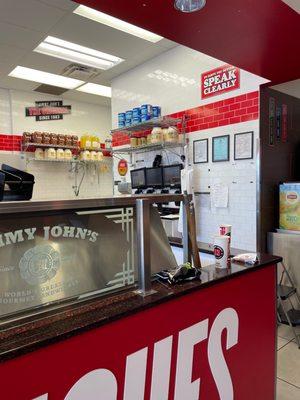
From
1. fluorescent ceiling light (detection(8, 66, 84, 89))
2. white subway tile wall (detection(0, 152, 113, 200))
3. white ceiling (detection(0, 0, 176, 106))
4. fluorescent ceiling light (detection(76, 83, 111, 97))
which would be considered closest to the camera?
white ceiling (detection(0, 0, 176, 106))

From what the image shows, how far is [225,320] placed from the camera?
1519 millimetres

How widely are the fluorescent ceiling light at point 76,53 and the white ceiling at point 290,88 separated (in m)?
2.34

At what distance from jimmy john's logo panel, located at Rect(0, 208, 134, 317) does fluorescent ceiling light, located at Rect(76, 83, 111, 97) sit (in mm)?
5013

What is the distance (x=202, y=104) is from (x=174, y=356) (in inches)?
130

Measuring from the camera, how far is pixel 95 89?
237 inches

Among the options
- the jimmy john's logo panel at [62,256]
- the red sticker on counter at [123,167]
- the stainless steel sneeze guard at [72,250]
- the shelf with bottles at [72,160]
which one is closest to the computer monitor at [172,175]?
the red sticker on counter at [123,167]

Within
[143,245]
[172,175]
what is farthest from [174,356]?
[172,175]

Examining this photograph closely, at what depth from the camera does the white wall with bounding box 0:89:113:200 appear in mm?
5855

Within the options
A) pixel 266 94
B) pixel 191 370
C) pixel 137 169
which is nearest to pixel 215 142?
pixel 266 94

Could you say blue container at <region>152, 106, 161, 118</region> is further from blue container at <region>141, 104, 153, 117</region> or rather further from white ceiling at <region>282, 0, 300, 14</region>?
white ceiling at <region>282, 0, 300, 14</region>

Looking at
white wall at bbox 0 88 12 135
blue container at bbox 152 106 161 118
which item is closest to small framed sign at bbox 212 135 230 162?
blue container at bbox 152 106 161 118

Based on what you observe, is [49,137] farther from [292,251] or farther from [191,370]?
[191,370]

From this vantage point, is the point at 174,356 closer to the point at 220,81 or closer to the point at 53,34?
the point at 220,81

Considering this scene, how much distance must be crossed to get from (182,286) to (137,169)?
3592mm
